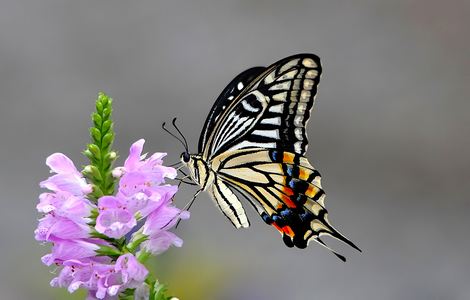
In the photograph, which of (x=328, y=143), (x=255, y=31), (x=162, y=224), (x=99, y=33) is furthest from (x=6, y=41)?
(x=162, y=224)

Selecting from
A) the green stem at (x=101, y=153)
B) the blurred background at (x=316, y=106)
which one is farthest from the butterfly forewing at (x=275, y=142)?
the blurred background at (x=316, y=106)

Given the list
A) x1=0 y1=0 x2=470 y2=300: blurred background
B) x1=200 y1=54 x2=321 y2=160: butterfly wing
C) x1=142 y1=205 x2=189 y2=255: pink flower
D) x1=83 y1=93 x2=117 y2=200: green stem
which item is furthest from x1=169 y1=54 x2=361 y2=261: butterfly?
x1=0 y1=0 x2=470 y2=300: blurred background

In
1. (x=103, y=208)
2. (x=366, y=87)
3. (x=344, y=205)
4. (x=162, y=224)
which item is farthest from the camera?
(x=366, y=87)

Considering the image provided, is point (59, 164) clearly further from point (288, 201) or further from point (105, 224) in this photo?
point (288, 201)

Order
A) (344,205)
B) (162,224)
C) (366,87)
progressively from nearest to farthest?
(162,224)
(344,205)
(366,87)

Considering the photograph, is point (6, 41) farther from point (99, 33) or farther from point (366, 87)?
point (366, 87)

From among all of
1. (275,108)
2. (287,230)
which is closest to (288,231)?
(287,230)
